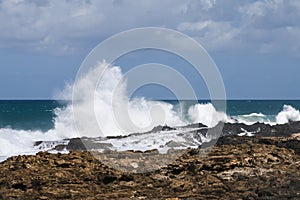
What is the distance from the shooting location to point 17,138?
124 ft

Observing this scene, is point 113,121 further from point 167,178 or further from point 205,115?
point 167,178

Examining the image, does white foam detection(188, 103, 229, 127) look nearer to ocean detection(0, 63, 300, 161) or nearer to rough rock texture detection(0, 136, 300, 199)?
ocean detection(0, 63, 300, 161)

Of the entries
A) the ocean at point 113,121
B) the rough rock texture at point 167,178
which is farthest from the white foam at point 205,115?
the rough rock texture at point 167,178

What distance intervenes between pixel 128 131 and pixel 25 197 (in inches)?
1001

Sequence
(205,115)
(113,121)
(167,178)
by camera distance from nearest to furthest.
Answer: (167,178) < (113,121) < (205,115)

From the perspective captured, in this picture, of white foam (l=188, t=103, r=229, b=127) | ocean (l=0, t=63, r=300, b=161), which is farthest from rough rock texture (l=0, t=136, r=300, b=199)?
white foam (l=188, t=103, r=229, b=127)

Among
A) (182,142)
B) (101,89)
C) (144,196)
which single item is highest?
(101,89)

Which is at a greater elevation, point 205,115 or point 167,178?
point 205,115

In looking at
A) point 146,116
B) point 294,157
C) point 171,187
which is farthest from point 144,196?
point 146,116

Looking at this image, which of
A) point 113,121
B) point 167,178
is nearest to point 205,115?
point 113,121

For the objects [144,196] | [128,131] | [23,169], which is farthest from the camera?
[128,131]

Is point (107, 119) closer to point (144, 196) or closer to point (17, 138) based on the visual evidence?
point (17, 138)

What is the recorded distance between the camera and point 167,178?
13188 mm

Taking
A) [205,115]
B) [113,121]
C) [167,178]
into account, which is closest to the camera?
[167,178]
